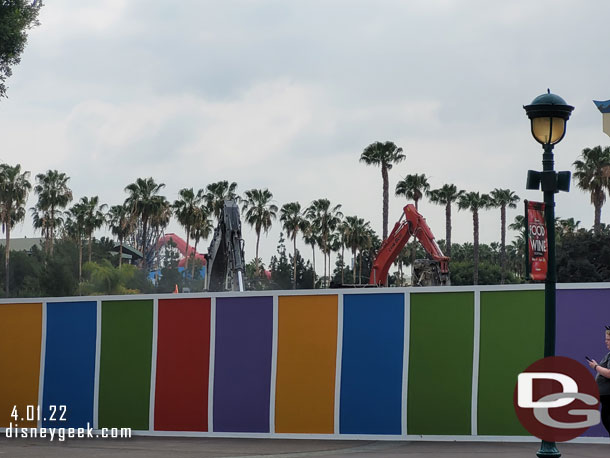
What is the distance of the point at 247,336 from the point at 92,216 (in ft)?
242

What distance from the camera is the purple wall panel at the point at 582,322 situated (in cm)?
1368

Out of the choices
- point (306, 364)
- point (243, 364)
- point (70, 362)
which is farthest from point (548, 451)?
point (70, 362)

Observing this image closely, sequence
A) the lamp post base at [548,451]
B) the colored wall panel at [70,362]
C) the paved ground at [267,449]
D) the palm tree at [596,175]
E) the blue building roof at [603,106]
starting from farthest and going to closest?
the palm tree at [596,175] → the blue building roof at [603,106] → the colored wall panel at [70,362] → the paved ground at [267,449] → the lamp post base at [548,451]

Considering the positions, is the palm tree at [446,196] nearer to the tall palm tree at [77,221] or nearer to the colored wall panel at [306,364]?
the tall palm tree at [77,221]

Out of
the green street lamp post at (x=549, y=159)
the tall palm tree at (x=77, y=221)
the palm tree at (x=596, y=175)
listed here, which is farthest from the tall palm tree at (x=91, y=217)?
the green street lamp post at (x=549, y=159)

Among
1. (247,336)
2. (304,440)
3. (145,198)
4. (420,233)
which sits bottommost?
(304,440)

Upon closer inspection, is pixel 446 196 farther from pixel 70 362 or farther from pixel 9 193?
pixel 70 362

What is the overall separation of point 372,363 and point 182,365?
10.7ft

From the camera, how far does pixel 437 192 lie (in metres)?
85.5

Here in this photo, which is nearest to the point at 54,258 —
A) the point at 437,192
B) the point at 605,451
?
the point at 437,192

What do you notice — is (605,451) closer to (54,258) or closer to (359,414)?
(359,414)

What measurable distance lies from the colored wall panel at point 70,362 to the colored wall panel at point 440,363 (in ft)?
18.5

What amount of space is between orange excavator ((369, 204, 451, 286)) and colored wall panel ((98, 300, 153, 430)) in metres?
19.0

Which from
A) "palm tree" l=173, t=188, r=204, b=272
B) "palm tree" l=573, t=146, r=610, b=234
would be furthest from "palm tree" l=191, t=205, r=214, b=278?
"palm tree" l=573, t=146, r=610, b=234
